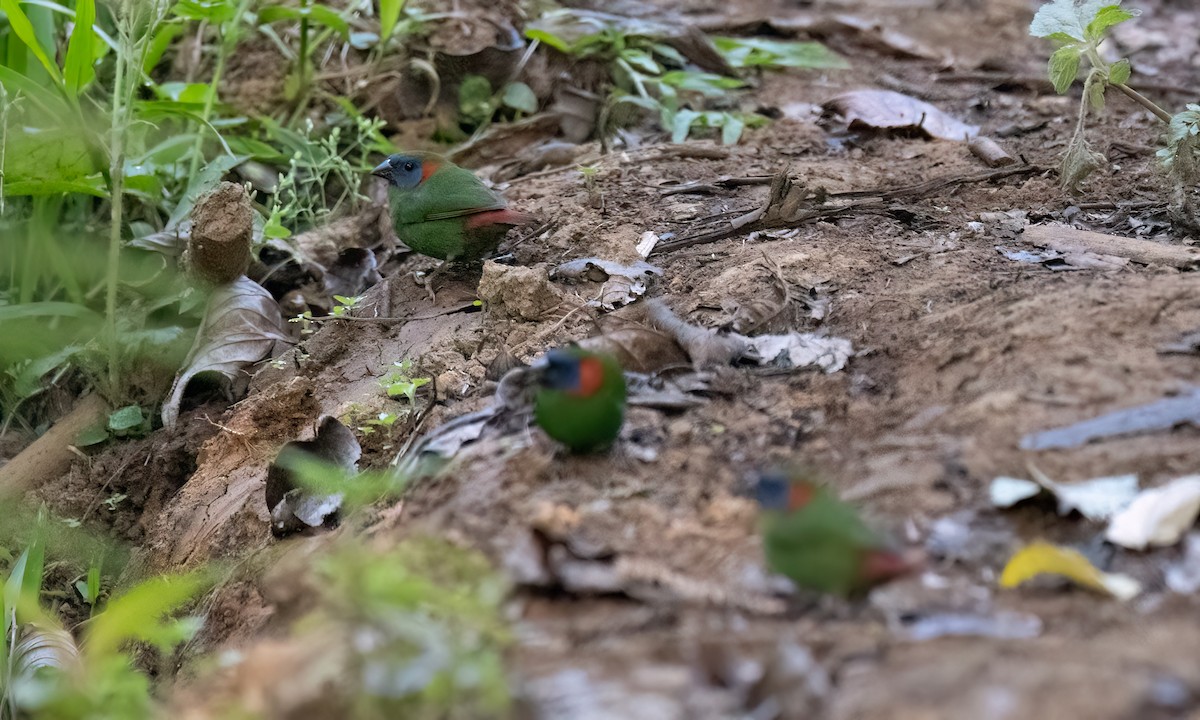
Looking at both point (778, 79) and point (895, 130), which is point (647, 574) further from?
point (778, 79)

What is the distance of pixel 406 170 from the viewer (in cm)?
442

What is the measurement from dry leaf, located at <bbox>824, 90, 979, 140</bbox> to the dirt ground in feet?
0.34

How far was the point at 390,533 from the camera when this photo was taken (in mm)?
2408

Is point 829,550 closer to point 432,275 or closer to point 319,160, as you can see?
point 432,275

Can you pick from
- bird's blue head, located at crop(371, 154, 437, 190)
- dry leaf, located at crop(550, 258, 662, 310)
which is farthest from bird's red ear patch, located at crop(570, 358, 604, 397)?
bird's blue head, located at crop(371, 154, 437, 190)

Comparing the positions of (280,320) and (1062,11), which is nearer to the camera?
(1062,11)

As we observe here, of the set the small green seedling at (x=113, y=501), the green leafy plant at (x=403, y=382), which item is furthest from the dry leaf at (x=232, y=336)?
the green leafy plant at (x=403, y=382)

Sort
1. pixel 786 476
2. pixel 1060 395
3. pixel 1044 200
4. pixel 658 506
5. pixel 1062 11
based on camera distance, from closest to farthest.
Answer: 1. pixel 786 476
2. pixel 658 506
3. pixel 1060 395
4. pixel 1062 11
5. pixel 1044 200

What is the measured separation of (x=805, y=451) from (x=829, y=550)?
0.70 metres

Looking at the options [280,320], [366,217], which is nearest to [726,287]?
[280,320]

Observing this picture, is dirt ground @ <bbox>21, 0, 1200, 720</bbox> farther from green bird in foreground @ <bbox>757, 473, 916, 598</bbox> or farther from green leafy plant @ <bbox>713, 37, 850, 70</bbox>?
green leafy plant @ <bbox>713, 37, 850, 70</bbox>

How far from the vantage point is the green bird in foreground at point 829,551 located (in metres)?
1.83

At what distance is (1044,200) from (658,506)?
250 centimetres

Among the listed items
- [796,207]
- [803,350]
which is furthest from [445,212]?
[803,350]
